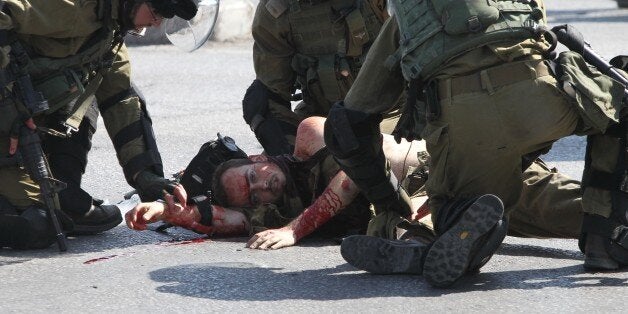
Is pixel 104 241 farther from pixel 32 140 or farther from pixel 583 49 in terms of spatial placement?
pixel 583 49

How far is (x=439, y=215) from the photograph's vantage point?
4.05m

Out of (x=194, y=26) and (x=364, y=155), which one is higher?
(x=194, y=26)

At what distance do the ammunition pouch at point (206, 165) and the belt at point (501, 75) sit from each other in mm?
1583

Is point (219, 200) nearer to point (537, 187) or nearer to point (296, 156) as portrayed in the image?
point (296, 156)

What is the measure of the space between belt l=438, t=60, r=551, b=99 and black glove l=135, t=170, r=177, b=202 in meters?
1.62

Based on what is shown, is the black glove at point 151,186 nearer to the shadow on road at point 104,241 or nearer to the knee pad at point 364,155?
the shadow on road at point 104,241

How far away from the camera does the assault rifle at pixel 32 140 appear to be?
15.5ft

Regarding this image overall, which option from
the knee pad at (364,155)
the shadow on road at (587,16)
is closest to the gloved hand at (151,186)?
the knee pad at (364,155)

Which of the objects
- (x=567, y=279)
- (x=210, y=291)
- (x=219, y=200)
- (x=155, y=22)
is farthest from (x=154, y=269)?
(x=567, y=279)

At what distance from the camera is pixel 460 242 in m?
3.81

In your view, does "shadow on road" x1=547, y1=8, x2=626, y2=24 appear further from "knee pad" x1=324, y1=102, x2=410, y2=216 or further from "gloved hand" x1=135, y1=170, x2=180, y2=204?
"knee pad" x1=324, y1=102, x2=410, y2=216

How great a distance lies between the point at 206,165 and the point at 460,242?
5.72 ft

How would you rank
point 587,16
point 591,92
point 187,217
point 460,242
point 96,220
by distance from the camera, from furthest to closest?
1. point 587,16
2. point 96,220
3. point 187,217
4. point 591,92
5. point 460,242

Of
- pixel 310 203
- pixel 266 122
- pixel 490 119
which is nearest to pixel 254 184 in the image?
pixel 310 203
